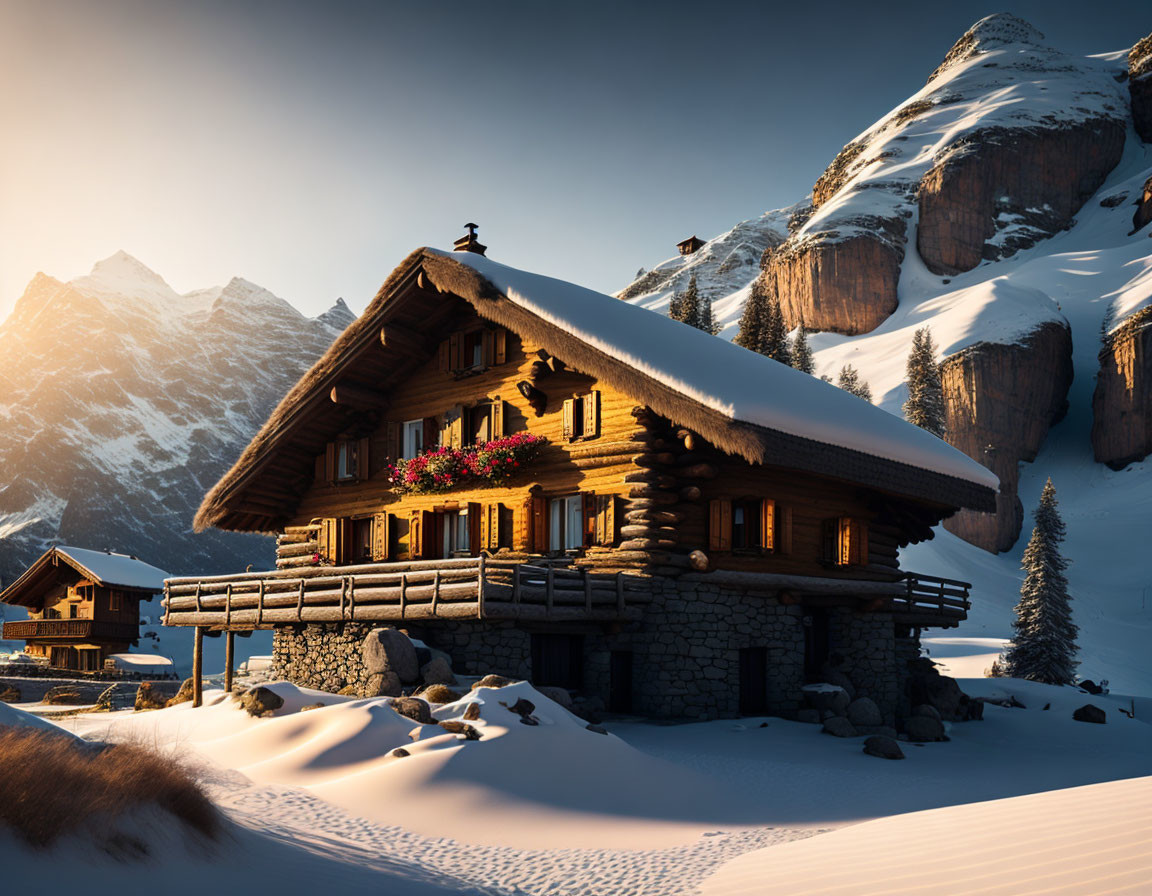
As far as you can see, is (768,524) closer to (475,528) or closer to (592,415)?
(592,415)

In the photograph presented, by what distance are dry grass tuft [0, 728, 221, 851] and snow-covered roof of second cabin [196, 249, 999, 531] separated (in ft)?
38.1

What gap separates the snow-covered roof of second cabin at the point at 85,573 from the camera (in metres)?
41.7

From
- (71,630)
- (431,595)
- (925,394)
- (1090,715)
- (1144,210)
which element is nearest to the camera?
(431,595)

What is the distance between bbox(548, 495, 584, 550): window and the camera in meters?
20.6

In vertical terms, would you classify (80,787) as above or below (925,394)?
below

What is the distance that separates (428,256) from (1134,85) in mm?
113883

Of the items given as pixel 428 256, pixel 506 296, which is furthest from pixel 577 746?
pixel 428 256

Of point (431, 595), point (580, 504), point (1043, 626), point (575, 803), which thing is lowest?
point (1043, 626)

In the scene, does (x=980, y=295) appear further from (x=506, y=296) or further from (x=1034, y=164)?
(x=506, y=296)

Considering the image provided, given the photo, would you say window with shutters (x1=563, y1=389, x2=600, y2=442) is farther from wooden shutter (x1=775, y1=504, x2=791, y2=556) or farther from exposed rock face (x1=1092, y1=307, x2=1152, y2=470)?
exposed rock face (x1=1092, y1=307, x2=1152, y2=470)

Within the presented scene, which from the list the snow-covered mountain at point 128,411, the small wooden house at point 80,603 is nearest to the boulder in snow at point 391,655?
the small wooden house at point 80,603

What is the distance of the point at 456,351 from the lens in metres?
23.1

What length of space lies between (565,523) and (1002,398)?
58849 millimetres

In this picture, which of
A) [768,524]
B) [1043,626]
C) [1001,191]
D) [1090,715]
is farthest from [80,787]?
[1001,191]
